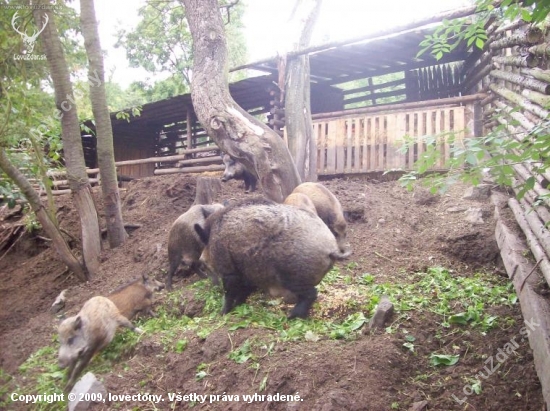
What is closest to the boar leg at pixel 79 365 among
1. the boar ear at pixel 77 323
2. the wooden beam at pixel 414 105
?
the boar ear at pixel 77 323

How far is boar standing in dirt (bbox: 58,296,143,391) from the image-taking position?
3895mm

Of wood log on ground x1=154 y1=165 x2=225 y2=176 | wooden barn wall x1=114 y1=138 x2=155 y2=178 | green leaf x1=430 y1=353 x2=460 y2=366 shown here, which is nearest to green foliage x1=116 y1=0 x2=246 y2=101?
wooden barn wall x1=114 y1=138 x2=155 y2=178

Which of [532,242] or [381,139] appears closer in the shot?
[532,242]

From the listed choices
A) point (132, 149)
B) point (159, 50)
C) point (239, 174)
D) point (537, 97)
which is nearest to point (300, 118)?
point (239, 174)

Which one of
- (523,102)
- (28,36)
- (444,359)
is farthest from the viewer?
(28,36)

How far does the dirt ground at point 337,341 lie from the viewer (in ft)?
9.32

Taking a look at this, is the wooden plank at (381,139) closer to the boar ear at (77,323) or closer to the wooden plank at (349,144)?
the wooden plank at (349,144)

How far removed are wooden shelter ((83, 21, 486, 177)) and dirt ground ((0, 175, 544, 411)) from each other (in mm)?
1146

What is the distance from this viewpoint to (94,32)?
22.3 ft

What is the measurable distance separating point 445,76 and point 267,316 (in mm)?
11558

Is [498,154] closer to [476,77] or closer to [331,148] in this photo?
[331,148]

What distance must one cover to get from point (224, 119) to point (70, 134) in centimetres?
242

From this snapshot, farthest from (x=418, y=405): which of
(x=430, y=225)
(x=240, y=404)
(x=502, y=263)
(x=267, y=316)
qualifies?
(x=430, y=225)

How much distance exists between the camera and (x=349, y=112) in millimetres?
10469
